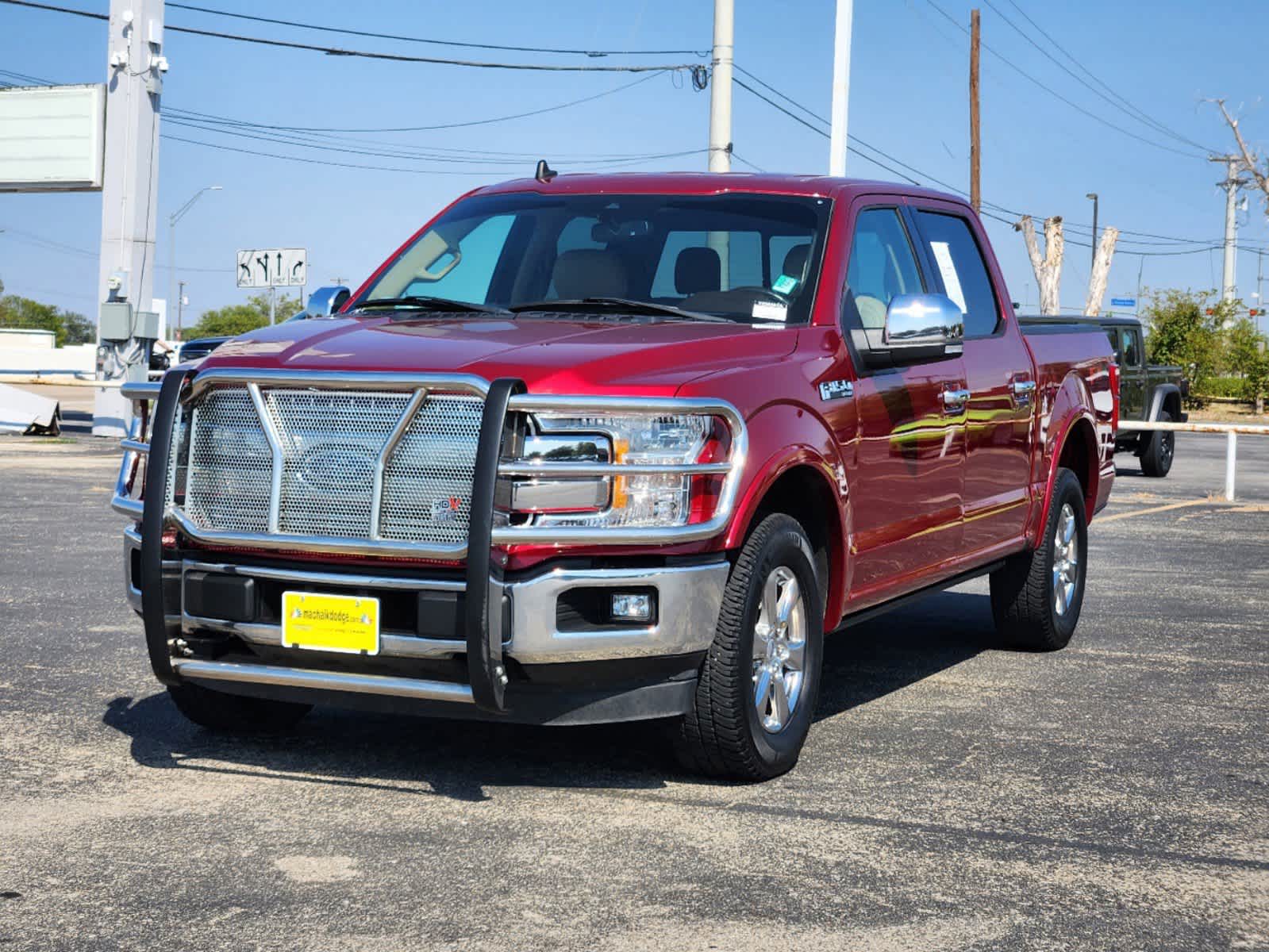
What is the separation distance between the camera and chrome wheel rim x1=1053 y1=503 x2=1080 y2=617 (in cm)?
832

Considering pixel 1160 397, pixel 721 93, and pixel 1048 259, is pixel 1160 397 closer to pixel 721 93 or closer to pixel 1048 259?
pixel 721 93

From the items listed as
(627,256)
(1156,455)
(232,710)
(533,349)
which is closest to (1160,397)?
(1156,455)

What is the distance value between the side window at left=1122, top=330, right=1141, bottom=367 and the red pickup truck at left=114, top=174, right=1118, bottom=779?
16408mm

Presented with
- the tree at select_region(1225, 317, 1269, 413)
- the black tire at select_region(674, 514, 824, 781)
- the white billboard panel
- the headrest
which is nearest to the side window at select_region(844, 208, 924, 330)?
the headrest

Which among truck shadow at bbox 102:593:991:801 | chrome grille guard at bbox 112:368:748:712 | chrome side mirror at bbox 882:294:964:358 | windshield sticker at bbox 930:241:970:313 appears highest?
windshield sticker at bbox 930:241:970:313

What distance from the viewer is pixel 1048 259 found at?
3797 centimetres

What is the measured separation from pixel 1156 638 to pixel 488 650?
505 cm

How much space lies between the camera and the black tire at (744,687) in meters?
5.07

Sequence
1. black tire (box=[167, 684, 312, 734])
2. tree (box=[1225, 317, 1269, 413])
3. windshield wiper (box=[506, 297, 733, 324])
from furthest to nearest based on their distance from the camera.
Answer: tree (box=[1225, 317, 1269, 413])
windshield wiper (box=[506, 297, 733, 324])
black tire (box=[167, 684, 312, 734])

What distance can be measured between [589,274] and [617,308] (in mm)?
405

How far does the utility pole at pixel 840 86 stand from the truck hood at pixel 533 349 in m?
16.8

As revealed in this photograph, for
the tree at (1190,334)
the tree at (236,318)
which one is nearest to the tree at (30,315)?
the tree at (236,318)

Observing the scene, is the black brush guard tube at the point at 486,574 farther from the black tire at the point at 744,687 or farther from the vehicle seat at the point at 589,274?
the vehicle seat at the point at 589,274

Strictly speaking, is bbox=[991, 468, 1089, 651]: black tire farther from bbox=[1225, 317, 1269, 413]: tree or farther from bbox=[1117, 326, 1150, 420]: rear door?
bbox=[1225, 317, 1269, 413]: tree
